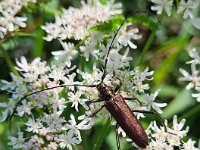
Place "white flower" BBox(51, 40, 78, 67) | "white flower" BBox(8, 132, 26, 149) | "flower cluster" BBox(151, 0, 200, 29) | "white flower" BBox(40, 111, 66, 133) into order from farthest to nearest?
"white flower" BBox(51, 40, 78, 67) < "flower cluster" BBox(151, 0, 200, 29) < "white flower" BBox(8, 132, 26, 149) < "white flower" BBox(40, 111, 66, 133)

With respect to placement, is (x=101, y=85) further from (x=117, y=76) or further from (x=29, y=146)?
(x=29, y=146)

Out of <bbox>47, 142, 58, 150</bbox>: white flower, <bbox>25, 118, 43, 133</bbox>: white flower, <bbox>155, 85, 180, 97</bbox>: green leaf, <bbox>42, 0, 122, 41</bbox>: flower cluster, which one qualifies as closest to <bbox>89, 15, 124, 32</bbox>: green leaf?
<bbox>42, 0, 122, 41</bbox>: flower cluster

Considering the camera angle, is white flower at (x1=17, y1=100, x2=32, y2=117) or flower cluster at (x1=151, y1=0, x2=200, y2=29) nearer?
white flower at (x1=17, y1=100, x2=32, y2=117)

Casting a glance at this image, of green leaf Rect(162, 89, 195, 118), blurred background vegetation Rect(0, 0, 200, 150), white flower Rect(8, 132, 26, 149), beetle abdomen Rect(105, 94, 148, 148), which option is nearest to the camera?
beetle abdomen Rect(105, 94, 148, 148)

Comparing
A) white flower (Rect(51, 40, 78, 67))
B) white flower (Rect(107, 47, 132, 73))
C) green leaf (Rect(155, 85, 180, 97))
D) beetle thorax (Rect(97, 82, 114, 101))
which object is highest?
white flower (Rect(51, 40, 78, 67))

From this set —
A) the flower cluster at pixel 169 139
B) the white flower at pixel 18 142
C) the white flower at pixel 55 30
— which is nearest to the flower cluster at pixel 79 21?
the white flower at pixel 55 30

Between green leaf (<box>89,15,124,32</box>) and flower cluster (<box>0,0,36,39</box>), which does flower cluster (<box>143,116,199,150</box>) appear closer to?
green leaf (<box>89,15,124,32</box>)

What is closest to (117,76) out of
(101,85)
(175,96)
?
(101,85)
